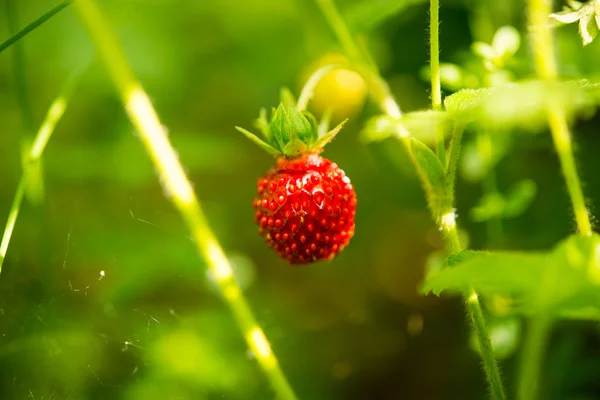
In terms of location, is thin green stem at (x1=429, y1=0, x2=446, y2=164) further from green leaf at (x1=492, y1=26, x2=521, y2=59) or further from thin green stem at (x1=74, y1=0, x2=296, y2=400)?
thin green stem at (x1=74, y1=0, x2=296, y2=400)

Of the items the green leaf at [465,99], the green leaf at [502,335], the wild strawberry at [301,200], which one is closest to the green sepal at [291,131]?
the wild strawberry at [301,200]

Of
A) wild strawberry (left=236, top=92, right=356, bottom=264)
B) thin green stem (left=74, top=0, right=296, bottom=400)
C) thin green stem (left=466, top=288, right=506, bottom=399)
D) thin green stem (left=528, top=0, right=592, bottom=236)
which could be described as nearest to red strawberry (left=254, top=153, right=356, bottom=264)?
wild strawberry (left=236, top=92, right=356, bottom=264)

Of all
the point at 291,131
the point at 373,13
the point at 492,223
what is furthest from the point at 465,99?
the point at 492,223

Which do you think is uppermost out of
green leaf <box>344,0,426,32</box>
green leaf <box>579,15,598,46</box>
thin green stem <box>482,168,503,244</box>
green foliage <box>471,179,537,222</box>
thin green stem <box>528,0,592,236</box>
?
green leaf <box>344,0,426,32</box>

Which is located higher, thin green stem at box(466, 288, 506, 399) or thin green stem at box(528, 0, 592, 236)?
thin green stem at box(528, 0, 592, 236)

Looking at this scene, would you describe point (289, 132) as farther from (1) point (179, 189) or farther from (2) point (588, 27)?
(2) point (588, 27)
